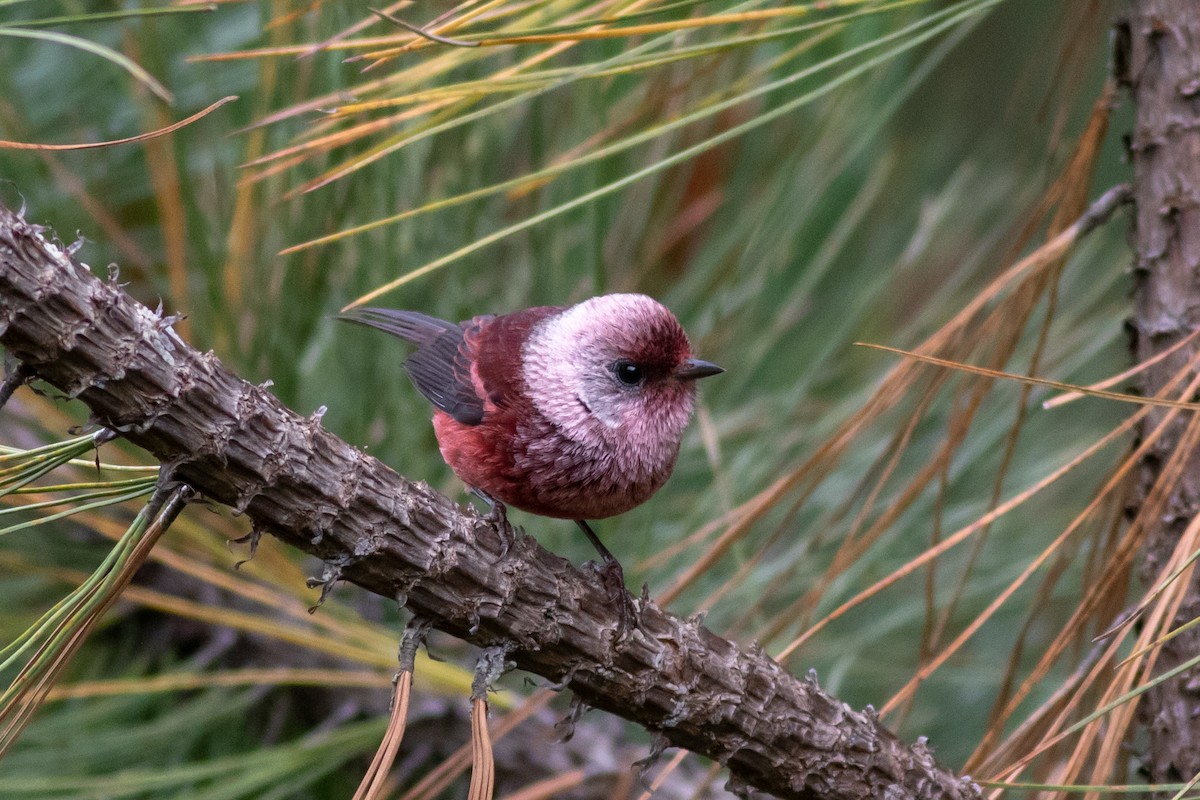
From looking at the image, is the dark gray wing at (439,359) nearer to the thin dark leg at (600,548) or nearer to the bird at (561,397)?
the bird at (561,397)

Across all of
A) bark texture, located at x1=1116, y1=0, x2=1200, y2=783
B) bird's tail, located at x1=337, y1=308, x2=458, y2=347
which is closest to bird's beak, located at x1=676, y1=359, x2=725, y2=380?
bird's tail, located at x1=337, y1=308, x2=458, y2=347

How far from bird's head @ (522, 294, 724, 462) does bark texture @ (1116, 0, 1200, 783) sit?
77 cm

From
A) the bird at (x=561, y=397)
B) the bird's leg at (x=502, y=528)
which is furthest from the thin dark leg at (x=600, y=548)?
the bird's leg at (x=502, y=528)

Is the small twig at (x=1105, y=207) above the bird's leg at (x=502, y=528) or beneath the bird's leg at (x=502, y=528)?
above

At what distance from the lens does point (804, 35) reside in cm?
203

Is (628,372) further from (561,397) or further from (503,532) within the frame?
(503,532)

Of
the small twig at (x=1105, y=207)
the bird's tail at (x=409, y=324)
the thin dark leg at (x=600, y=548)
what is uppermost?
the small twig at (x=1105, y=207)

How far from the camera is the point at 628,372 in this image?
213 centimetres

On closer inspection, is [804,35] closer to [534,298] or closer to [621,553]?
[534,298]

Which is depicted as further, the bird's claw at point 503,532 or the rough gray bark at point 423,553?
the bird's claw at point 503,532

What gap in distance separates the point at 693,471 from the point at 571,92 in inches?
35.7

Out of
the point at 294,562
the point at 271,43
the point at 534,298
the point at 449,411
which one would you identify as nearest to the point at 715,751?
the point at 449,411

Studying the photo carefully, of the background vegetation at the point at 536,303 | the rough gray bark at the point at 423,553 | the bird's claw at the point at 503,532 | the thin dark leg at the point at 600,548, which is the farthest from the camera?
the thin dark leg at the point at 600,548

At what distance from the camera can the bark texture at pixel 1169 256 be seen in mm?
1500
